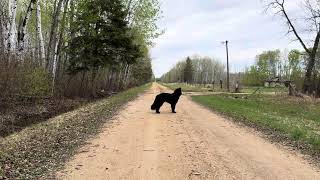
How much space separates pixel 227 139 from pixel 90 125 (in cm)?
536

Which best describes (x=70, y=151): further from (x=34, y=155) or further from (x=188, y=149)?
(x=188, y=149)

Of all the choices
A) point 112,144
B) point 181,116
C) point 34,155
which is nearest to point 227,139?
point 112,144

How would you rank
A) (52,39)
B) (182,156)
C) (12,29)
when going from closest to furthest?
(182,156)
(12,29)
(52,39)

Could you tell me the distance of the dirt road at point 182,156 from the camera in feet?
29.0

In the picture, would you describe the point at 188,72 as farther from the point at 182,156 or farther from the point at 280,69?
the point at 182,156

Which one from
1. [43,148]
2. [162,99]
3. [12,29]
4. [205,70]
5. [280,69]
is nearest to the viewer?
[43,148]

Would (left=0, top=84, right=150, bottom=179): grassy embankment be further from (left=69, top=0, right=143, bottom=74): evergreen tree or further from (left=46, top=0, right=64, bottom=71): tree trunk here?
(left=69, top=0, right=143, bottom=74): evergreen tree

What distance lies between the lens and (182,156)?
10531 millimetres

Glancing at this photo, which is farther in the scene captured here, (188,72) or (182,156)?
(188,72)

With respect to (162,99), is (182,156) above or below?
below

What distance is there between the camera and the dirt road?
8852 mm

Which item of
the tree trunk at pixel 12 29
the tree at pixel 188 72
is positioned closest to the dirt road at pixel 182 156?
the tree trunk at pixel 12 29

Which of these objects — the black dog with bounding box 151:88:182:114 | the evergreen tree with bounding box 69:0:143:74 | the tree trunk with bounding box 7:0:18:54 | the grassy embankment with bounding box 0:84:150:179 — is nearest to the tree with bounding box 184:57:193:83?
the evergreen tree with bounding box 69:0:143:74

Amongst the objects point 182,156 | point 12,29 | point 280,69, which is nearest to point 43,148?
point 182,156
